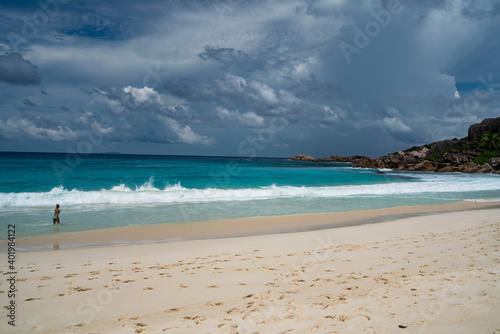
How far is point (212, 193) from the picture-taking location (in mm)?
25484

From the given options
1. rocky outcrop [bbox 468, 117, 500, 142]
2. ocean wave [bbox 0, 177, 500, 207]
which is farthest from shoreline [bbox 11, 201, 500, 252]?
rocky outcrop [bbox 468, 117, 500, 142]

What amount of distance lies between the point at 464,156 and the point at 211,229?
68361 mm

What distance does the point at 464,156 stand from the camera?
62406 millimetres

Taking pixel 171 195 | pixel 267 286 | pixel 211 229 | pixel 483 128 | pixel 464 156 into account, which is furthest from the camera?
pixel 483 128

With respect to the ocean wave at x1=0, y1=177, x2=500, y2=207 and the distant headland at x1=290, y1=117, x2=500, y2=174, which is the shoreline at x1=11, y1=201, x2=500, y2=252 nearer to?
the ocean wave at x1=0, y1=177, x2=500, y2=207

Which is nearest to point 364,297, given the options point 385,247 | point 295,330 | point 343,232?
point 295,330

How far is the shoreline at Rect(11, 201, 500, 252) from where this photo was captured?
10.6 meters

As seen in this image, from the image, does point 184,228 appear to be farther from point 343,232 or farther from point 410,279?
point 410,279

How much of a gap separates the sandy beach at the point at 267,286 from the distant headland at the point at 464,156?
2266 inches

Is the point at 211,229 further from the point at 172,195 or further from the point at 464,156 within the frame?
the point at 464,156

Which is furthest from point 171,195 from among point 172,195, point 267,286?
point 267,286

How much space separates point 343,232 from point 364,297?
6886 millimetres

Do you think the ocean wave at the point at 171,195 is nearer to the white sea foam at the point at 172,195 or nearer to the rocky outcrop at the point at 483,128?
the white sea foam at the point at 172,195

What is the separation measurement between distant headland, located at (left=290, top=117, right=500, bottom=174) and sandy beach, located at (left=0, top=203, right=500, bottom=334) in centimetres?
5756
